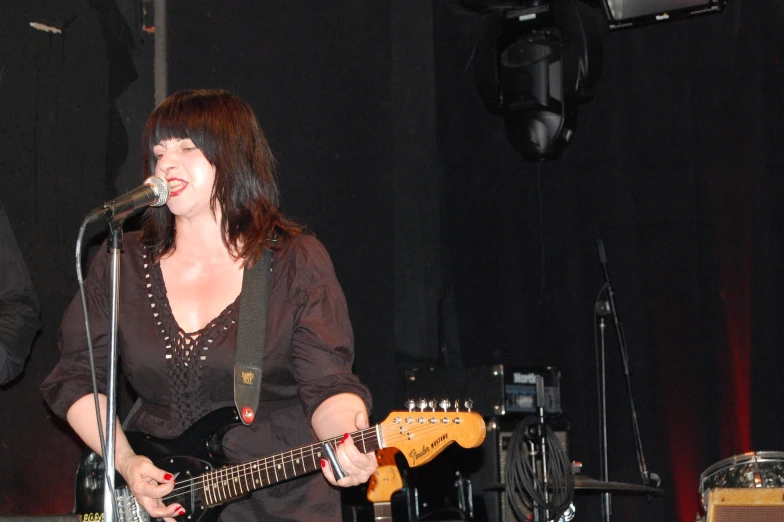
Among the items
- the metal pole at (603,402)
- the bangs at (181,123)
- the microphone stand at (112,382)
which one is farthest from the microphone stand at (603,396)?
the microphone stand at (112,382)

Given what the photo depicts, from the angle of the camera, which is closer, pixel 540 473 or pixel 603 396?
pixel 540 473

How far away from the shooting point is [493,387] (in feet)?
17.4

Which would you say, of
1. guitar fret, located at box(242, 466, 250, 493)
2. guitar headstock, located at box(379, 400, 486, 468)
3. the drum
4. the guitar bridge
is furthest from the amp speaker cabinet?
the guitar bridge

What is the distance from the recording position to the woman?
7.91 feet

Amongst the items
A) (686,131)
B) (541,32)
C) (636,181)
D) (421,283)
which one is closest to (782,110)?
(686,131)

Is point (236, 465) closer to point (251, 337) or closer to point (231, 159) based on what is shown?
point (251, 337)

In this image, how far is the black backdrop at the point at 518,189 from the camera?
4590 mm

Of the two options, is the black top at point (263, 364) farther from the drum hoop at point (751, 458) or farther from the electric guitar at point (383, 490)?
the drum hoop at point (751, 458)

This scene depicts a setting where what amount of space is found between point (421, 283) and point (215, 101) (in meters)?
4.08

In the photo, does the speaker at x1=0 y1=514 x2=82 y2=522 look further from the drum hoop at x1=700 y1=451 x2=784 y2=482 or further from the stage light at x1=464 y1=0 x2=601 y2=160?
the stage light at x1=464 y1=0 x2=601 y2=160

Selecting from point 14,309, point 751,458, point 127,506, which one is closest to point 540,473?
point 751,458

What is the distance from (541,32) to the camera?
5863mm

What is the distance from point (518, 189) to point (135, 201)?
185 inches

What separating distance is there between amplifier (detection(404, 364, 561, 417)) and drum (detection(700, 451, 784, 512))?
1243mm
